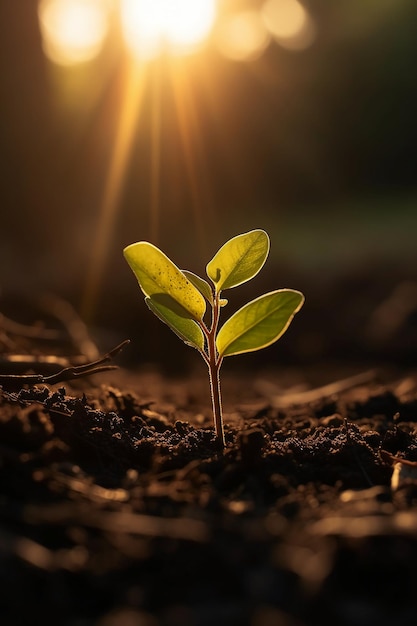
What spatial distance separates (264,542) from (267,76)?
12729 millimetres

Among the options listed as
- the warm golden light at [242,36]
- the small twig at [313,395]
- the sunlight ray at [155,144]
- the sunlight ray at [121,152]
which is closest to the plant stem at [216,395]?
the small twig at [313,395]

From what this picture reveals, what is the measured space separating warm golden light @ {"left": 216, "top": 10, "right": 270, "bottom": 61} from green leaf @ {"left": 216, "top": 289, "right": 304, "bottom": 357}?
1197 centimetres

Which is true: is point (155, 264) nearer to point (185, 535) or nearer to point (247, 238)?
point (247, 238)

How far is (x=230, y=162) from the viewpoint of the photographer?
12.3 meters

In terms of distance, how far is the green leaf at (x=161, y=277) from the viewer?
4.80 ft

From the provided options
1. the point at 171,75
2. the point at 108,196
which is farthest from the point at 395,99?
the point at 108,196

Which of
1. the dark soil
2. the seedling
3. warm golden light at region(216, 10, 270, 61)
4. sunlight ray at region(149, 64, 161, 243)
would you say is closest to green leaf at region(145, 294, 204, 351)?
the seedling

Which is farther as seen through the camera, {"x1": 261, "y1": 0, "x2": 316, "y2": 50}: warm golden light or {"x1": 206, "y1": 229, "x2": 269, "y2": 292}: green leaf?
{"x1": 261, "y1": 0, "x2": 316, "y2": 50}: warm golden light

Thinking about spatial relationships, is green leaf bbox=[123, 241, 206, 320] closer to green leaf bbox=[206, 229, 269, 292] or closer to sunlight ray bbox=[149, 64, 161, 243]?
green leaf bbox=[206, 229, 269, 292]

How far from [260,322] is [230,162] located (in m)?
11.2

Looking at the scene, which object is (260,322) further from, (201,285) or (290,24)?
(290,24)

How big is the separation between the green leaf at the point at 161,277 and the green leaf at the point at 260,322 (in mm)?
94

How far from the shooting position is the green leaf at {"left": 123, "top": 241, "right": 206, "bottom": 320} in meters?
1.46

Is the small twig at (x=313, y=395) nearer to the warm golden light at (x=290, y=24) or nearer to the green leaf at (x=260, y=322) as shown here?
the green leaf at (x=260, y=322)
